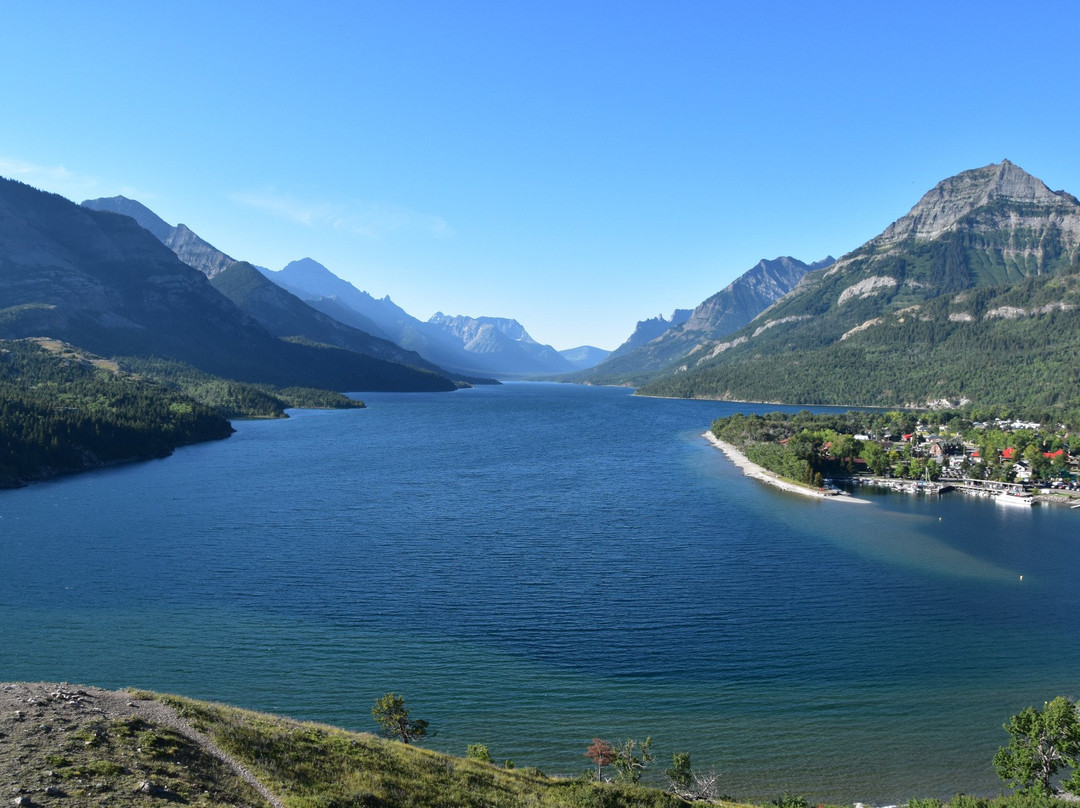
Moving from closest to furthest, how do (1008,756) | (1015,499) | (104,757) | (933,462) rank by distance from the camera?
(104,757), (1008,756), (1015,499), (933,462)

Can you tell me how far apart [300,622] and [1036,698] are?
5471 cm

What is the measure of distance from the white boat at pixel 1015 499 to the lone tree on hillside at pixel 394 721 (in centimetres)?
12188

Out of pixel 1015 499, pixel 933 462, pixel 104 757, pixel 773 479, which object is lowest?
pixel 104 757

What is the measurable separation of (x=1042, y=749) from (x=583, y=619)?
31344mm

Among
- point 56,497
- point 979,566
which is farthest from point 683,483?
point 56,497

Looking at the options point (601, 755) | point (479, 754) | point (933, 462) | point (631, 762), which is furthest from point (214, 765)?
point (933, 462)

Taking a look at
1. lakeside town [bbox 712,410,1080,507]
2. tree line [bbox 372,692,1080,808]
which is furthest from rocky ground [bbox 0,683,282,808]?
lakeside town [bbox 712,410,1080,507]

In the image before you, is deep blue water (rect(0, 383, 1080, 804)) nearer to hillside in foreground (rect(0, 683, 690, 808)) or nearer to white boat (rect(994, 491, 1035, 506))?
white boat (rect(994, 491, 1035, 506))

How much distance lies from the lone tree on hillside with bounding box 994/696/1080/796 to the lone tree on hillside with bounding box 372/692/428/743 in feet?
105

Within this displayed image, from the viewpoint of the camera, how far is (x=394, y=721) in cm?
3647

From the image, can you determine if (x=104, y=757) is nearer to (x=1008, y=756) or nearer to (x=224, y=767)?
(x=224, y=767)

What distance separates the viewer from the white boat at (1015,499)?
118250 millimetres

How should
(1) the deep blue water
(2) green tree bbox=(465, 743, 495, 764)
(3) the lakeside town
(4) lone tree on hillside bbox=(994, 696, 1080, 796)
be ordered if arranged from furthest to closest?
1. (3) the lakeside town
2. (1) the deep blue water
3. (4) lone tree on hillside bbox=(994, 696, 1080, 796)
4. (2) green tree bbox=(465, 743, 495, 764)

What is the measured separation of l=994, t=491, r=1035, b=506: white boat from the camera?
118 m
